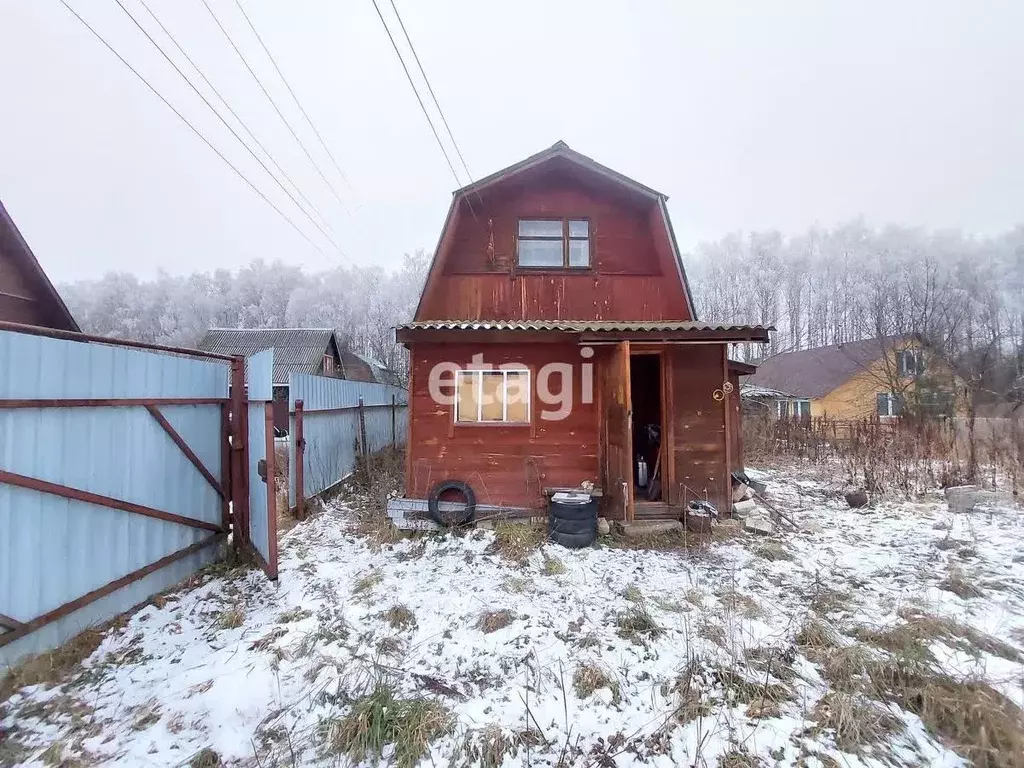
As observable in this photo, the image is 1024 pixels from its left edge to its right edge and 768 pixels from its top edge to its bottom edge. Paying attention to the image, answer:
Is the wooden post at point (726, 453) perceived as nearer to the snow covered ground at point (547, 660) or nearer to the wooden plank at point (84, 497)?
the snow covered ground at point (547, 660)

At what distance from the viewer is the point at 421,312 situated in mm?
7297

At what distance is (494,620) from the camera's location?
12.2 ft

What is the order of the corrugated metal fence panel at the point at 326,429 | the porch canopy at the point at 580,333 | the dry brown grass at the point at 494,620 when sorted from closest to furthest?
the dry brown grass at the point at 494,620 → the porch canopy at the point at 580,333 → the corrugated metal fence panel at the point at 326,429

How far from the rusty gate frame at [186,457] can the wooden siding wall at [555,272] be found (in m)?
3.32

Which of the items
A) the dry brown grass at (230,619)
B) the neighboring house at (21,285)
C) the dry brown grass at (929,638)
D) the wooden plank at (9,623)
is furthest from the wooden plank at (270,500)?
the neighboring house at (21,285)

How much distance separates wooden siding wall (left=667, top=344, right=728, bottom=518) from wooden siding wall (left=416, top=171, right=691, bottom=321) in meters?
1.15

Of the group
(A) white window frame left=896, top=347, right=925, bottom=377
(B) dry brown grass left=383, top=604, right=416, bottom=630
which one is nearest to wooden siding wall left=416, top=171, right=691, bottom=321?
(B) dry brown grass left=383, top=604, right=416, bottom=630

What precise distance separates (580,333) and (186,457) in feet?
15.5

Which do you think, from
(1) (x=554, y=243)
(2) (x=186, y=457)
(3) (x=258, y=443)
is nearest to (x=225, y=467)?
(2) (x=186, y=457)

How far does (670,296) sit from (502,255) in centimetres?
293

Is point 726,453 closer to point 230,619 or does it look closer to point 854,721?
point 854,721

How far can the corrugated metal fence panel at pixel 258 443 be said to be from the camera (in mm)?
4227

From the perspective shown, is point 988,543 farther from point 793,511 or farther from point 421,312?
point 421,312

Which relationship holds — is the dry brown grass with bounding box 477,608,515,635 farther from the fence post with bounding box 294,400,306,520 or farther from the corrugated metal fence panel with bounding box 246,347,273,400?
the fence post with bounding box 294,400,306,520
